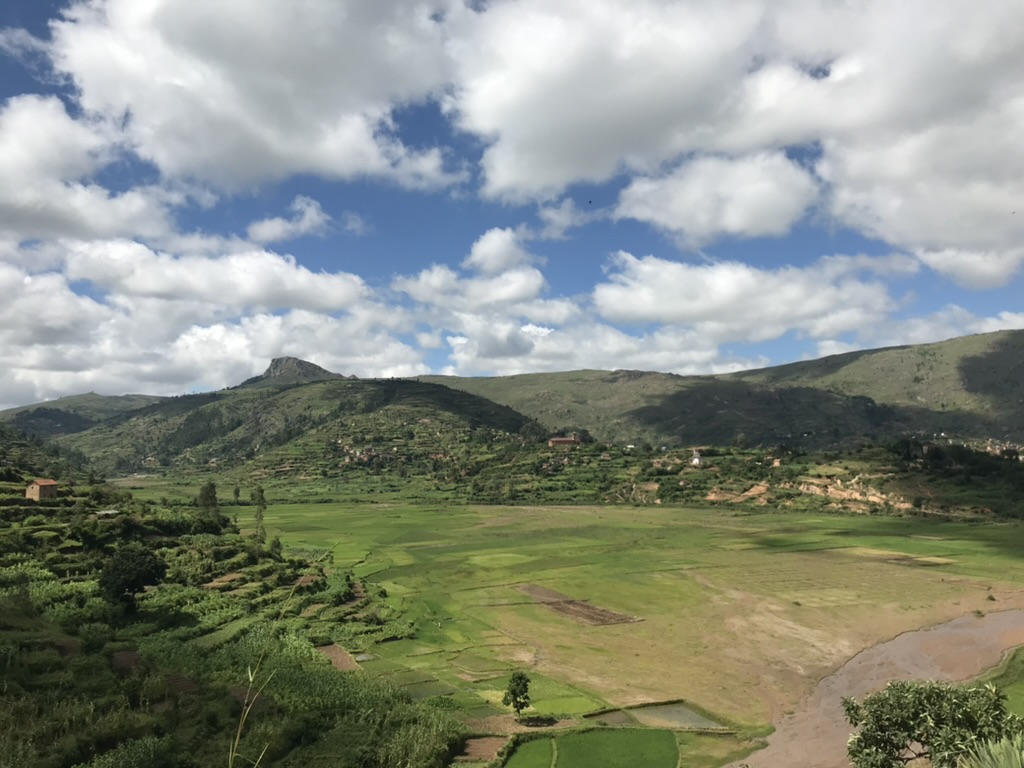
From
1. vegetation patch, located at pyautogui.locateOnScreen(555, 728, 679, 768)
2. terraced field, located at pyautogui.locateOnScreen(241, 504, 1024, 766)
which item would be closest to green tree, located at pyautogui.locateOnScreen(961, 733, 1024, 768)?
terraced field, located at pyautogui.locateOnScreen(241, 504, 1024, 766)

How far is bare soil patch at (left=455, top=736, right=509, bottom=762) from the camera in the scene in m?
36.5

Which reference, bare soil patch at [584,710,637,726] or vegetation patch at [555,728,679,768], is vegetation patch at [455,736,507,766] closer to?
vegetation patch at [555,728,679,768]

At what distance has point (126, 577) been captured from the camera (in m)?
57.9

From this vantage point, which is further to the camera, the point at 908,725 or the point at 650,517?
the point at 650,517

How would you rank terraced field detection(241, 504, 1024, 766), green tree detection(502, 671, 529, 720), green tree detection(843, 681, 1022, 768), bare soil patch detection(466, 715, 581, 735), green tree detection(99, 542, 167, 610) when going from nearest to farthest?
green tree detection(843, 681, 1022, 768) → bare soil patch detection(466, 715, 581, 735) → green tree detection(502, 671, 529, 720) → terraced field detection(241, 504, 1024, 766) → green tree detection(99, 542, 167, 610)

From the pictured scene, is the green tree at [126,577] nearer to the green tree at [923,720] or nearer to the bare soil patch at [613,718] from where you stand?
the bare soil patch at [613,718]

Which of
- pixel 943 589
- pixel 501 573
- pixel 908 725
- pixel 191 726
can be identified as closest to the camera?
A: pixel 908 725

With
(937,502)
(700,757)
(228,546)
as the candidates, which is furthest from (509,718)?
(937,502)

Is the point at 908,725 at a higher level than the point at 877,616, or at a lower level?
higher

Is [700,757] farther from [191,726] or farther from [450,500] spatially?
[450,500]

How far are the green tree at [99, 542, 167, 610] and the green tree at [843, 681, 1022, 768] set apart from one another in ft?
189

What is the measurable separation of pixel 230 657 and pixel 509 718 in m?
21.7

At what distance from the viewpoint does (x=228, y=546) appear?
270 feet

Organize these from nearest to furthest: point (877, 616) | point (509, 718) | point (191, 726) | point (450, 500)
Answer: point (191, 726) → point (509, 718) → point (877, 616) → point (450, 500)
